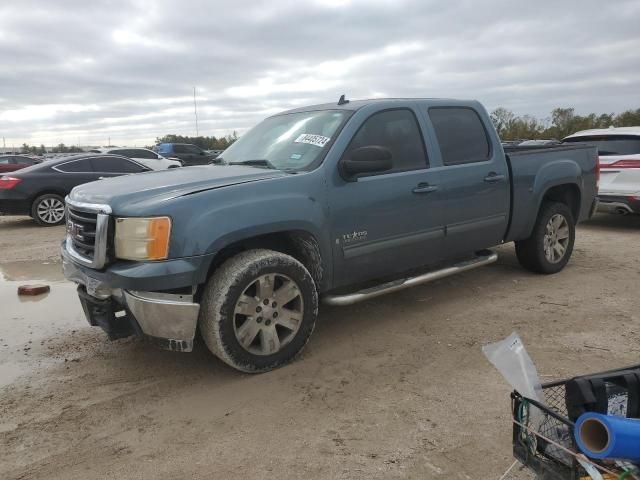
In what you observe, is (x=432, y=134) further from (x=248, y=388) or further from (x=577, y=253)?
(x=577, y=253)

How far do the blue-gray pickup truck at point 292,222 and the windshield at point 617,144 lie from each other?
4.05m

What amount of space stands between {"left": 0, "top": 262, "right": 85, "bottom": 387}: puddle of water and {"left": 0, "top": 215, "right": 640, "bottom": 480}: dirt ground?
0.02 metres

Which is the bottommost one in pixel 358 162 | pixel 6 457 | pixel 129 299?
pixel 6 457

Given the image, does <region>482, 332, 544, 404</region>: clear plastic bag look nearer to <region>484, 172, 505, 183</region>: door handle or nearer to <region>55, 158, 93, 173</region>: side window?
<region>484, 172, 505, 183</region>: door handle

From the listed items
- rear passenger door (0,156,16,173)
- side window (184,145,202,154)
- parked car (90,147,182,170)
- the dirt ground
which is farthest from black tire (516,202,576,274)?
side window (184,145,202,154)

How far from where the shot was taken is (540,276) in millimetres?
5938

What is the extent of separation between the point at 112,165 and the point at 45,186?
1.51 metres

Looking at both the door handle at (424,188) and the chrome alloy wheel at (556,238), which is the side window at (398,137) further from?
the chrome alloy wheel at (556,238)

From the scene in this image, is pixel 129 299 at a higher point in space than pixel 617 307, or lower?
higher

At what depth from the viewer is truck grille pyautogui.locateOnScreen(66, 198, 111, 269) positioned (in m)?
3.31

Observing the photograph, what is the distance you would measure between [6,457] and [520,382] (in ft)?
8.52

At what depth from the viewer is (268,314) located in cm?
357

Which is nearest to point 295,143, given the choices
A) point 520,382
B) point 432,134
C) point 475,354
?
point 432,134

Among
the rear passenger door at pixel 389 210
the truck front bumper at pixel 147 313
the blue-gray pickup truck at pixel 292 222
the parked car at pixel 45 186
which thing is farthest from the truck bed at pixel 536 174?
the parked car at pixel 45 186
